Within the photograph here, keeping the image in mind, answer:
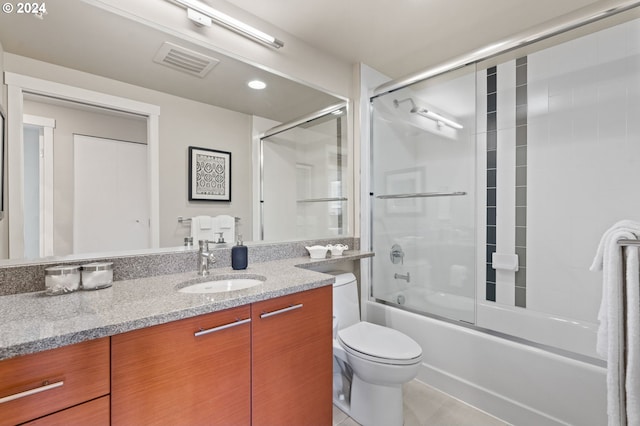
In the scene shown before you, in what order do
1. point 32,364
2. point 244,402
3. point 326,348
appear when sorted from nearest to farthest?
point 32,364
point 244,402
point 326,348

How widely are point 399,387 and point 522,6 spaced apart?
2.27 m

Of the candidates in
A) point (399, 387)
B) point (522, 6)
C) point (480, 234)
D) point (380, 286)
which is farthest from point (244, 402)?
point (522, 6)

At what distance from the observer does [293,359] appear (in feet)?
4.00

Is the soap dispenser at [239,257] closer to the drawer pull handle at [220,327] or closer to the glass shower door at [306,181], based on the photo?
the glass shower door at [306,181]

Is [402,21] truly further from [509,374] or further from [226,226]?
[509,374]

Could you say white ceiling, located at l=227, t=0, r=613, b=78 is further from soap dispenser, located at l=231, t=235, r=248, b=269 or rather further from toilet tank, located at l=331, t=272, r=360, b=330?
toilet tank, located at l=331, t=272, r=360, b=330

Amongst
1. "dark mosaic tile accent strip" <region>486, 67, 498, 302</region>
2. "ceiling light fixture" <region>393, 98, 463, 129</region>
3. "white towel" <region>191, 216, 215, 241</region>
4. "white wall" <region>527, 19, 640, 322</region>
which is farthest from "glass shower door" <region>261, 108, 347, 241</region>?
"white wall" <region>527, 19, 640, 322</region>

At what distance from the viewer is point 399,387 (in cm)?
155

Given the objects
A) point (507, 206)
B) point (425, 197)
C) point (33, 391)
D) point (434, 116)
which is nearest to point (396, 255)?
point (425, 197)

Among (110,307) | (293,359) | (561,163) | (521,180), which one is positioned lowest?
(293,359)

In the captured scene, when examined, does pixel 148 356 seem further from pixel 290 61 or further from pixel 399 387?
pixel 290 61

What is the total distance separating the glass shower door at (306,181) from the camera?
1.96m

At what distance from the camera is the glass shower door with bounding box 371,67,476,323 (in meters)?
2.40

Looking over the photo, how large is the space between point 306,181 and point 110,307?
1.54 metres
